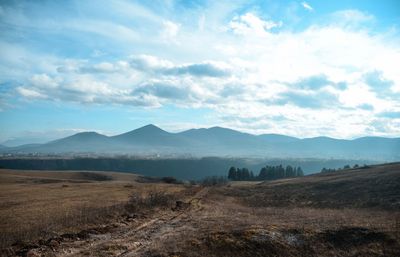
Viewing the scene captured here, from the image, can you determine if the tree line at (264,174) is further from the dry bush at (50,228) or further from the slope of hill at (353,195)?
the dry bush at (50,228)

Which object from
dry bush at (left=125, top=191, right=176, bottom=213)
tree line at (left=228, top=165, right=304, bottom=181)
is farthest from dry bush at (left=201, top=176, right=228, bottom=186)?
dry bush at (left=125, top=191, right=176, bottom=213)

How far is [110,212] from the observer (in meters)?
32.6

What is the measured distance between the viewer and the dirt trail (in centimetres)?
2002

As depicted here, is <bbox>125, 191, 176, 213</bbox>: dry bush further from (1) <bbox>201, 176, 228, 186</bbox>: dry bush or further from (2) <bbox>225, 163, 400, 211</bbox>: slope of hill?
(1) <bbox>201, 176, 228, 186</bbox>: dry bush

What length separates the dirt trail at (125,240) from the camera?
65.7ft

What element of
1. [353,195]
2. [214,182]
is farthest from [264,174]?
[353,195]

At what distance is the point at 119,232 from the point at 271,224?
31.9 ft

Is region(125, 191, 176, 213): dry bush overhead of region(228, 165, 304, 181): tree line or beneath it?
beneath

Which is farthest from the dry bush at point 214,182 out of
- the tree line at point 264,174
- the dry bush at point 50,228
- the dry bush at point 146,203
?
the dry bush at point 50,228

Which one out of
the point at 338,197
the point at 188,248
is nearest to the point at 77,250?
the point at 188,248

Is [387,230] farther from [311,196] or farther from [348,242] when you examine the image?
[311,196]

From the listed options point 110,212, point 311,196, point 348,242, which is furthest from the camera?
point 311,196

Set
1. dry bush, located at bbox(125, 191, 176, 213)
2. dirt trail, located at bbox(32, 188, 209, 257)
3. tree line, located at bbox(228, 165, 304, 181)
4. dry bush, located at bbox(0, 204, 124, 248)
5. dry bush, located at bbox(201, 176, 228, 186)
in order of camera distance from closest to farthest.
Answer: dirt trail, located at bbox(32, 188, 209, 257) < dry bush, located at bbox(0, 204, 124, 248) < dry bush, located at bbox(125, 191, 176, 213) < dry bush, located at bbox(201, 176, 228, 186) < tree line, located at bbox(228, 165, 304, 181)

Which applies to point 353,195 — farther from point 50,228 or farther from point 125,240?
point 50,228
